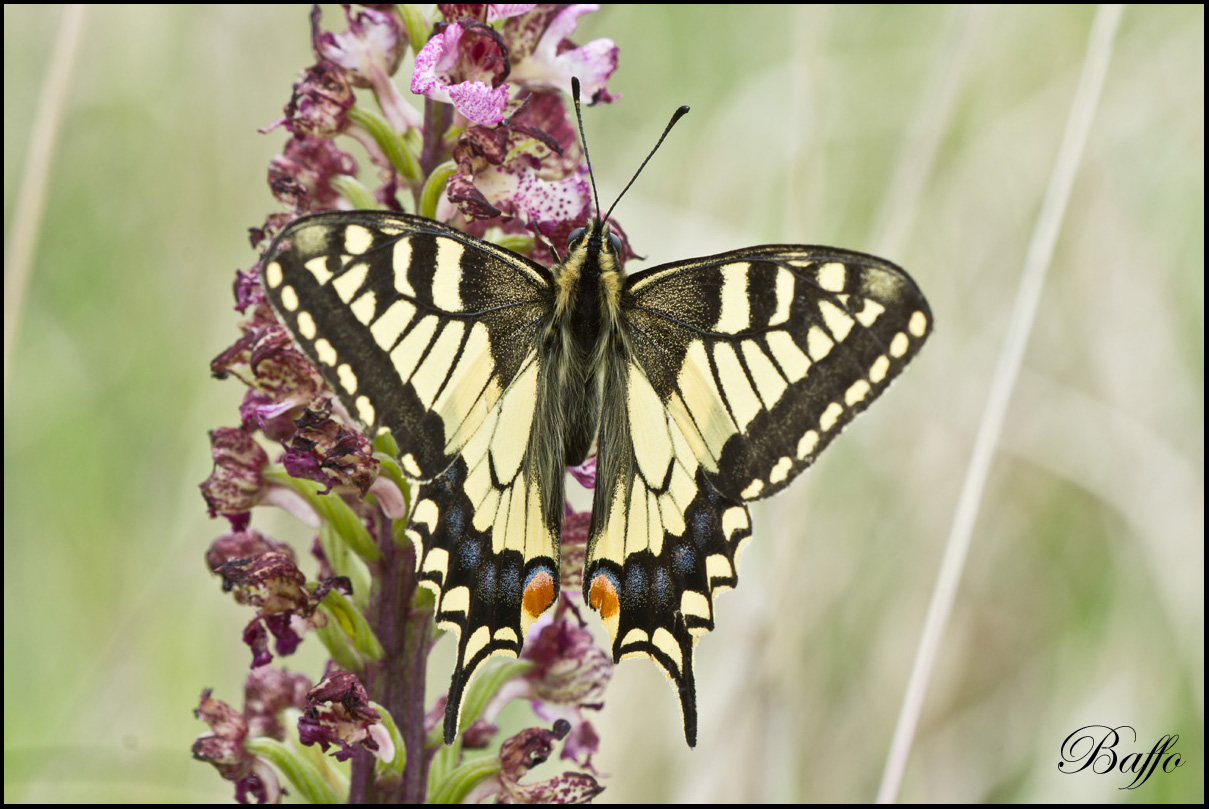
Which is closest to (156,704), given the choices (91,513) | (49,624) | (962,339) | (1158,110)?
(49,624)

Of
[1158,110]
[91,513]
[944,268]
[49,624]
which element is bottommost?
[49,624]

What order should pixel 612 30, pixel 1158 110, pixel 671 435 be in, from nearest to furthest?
pixel 671 435, pixel 1158 110, pixel 612 30

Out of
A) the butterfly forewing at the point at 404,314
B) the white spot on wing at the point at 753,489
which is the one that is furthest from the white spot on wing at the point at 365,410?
the white spot on wing at the point at 753,489

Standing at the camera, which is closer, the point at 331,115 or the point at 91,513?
the point at 331,115

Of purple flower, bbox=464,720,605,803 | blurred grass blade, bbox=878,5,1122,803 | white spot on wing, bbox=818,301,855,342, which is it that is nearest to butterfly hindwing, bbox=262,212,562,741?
purple flower, bbox=464,720,605,803

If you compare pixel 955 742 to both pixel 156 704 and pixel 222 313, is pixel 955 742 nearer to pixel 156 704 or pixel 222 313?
pixel 156 704

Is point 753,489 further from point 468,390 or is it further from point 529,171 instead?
point 529,171

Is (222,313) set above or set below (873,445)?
above

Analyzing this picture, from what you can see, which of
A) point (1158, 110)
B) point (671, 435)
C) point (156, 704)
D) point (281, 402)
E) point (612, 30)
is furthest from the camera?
point (612, 30)
